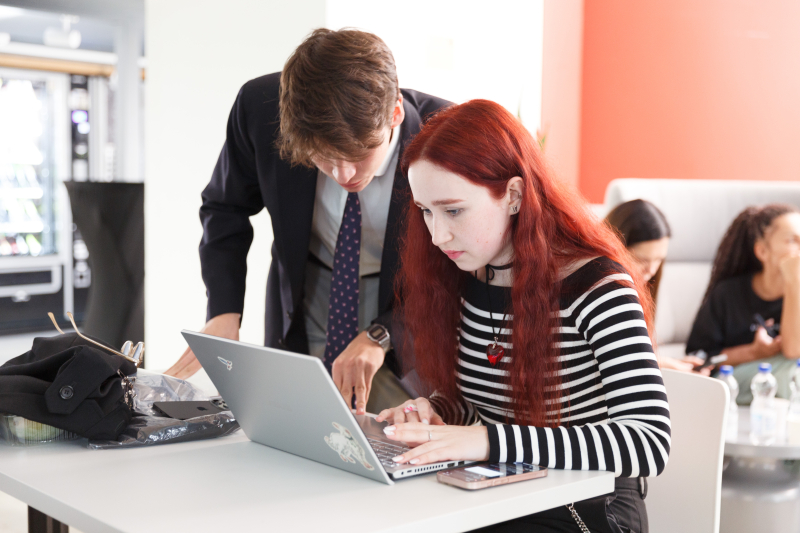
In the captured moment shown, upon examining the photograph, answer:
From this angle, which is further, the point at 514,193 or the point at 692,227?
the point at 692,227

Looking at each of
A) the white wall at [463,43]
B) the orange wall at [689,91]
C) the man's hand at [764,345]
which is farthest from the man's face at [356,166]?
the orange wall at [689,91]

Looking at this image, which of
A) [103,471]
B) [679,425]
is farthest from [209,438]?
[679,425]

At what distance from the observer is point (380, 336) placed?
1482 millimetres

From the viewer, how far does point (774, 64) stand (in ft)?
12.5

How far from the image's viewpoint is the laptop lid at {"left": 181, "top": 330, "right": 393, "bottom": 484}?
90cm

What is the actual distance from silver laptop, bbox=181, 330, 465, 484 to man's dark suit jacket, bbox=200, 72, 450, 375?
0.46m

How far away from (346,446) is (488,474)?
18 centimetres

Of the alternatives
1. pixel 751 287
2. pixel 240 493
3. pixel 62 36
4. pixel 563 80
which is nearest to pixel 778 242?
pixel 751 287

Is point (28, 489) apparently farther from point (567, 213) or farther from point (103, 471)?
point (567, 213)

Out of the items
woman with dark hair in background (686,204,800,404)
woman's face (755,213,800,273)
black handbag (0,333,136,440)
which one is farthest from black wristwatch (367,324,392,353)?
woman's face (755,213,800,273)

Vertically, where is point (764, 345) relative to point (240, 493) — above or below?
below

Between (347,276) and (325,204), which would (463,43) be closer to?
(325,204)

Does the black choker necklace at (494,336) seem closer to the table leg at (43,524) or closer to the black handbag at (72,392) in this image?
the black handbag at (72,392)

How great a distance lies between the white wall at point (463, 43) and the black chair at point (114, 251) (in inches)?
46.4
